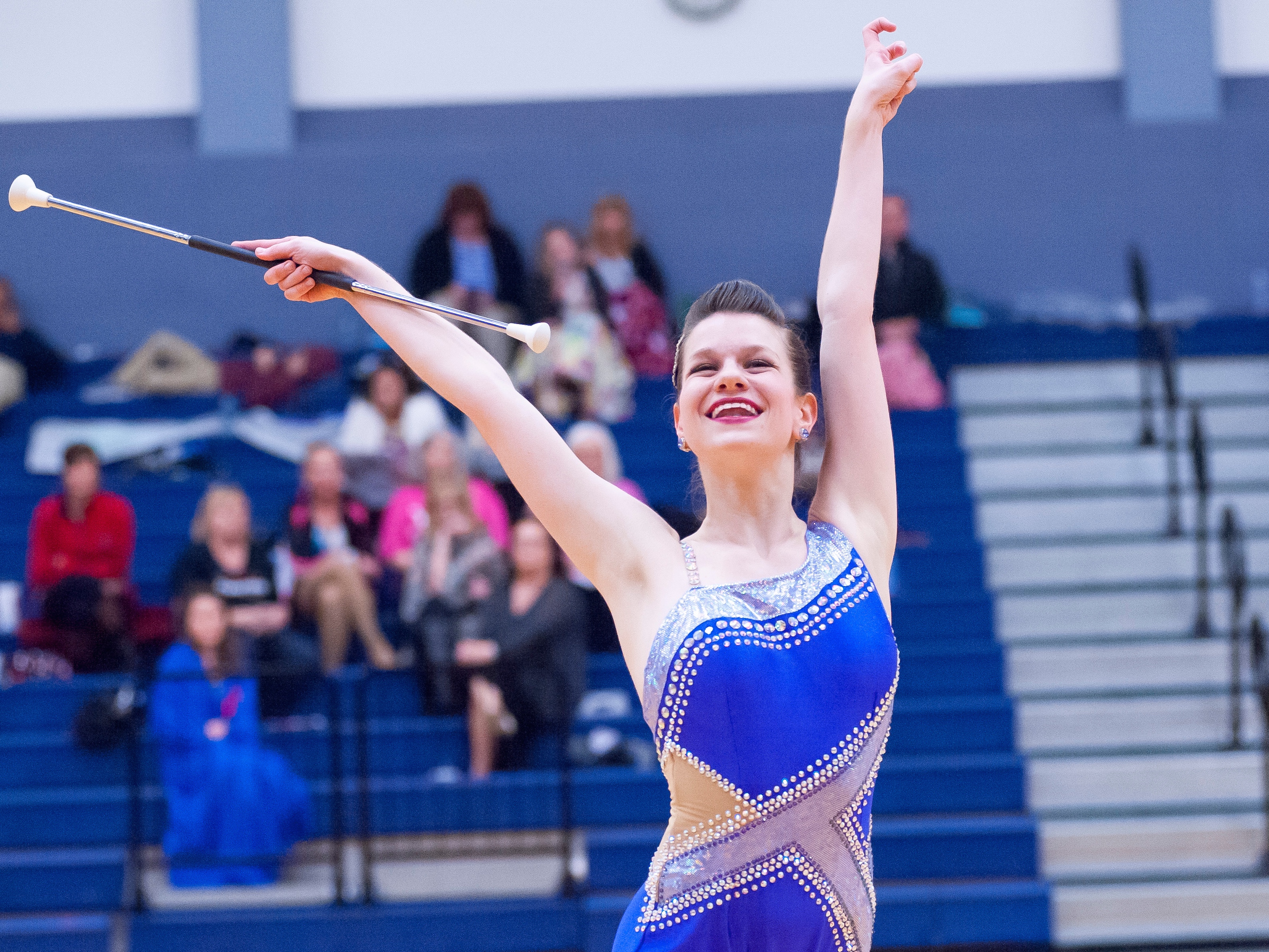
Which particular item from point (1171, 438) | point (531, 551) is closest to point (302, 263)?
point (531, 551)

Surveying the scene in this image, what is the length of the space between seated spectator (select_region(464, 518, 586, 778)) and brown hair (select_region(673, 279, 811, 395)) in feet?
11.2

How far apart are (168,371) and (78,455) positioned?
156 centimetres

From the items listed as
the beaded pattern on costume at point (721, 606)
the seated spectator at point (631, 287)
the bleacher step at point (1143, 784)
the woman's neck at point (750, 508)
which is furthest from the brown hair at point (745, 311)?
the seated spectator at point (631, 287)

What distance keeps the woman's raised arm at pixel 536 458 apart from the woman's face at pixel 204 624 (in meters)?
3.77

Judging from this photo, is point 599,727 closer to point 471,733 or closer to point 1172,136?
point 471,733

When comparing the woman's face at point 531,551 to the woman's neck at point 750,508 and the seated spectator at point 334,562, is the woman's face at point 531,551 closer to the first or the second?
the seated spectator at point 334,562

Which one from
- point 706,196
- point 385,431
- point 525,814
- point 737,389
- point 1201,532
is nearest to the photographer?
point 737,389

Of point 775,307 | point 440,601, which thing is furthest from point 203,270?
point 775,307

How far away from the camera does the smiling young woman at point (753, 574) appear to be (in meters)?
1.92

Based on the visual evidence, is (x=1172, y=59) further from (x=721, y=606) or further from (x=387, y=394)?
(x=721, y=606)

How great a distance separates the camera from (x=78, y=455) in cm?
654

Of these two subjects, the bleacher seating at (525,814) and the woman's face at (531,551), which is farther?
the woman's face at (531,551)

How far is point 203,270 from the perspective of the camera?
902 centimetres

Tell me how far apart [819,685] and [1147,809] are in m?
4.36
